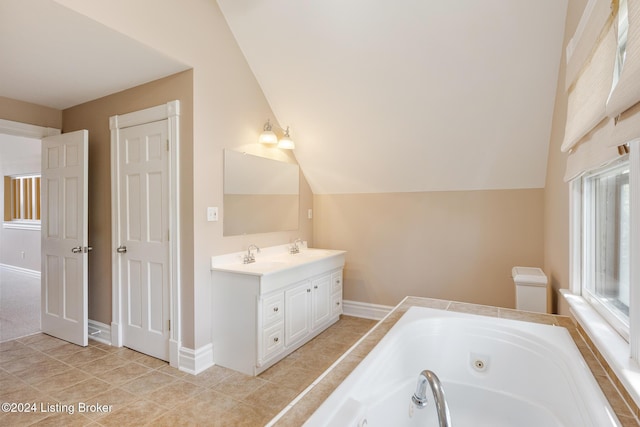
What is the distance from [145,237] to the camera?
2.78 metres

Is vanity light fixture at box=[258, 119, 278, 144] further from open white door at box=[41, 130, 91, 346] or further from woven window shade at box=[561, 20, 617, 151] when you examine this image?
woven window shade at box=[561, 20, 617, 151]

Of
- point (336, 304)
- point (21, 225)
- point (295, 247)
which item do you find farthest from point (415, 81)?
point (21, 225)

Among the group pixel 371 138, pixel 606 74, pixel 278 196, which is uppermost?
pixel 371 138

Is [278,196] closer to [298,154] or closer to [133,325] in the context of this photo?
[298,154]

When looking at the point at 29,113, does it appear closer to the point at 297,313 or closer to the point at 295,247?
the point at 295,247

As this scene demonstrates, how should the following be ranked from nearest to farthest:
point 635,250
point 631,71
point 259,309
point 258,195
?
point 631,71, point 635,250, point 259,309, point 258,195

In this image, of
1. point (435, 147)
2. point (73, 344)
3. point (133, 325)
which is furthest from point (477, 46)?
point (73, 344)

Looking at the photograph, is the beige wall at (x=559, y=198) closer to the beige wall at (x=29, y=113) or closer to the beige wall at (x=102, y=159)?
the beige wall at (x=102, y=159)

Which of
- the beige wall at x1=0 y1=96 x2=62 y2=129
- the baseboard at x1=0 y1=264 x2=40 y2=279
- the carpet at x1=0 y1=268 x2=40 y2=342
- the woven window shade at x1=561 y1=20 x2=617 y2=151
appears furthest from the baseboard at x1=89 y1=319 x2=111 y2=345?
the baseboard at x1=0 y1=264 x2=40 y2=279

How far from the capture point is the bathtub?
1348 mm

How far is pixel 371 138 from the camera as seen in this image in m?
3.23

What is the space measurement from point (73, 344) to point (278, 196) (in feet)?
7.63

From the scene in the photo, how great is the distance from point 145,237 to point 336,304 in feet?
6.49

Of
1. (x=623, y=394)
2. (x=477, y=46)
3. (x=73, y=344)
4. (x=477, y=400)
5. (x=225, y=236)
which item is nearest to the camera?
(x=623, y=394)
